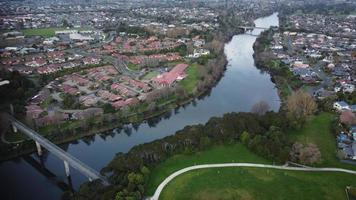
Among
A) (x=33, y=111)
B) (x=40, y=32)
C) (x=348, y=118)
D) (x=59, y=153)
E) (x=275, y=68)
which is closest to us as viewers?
(x=59, y=153)

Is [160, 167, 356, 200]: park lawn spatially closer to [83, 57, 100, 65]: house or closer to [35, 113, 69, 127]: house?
[35, 113, 69, 127]: house

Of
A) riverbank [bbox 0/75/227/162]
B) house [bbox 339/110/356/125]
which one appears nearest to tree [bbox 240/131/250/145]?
house [bbox 339/110/356/125]

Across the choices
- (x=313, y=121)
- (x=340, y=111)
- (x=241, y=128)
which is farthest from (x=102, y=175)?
(x=340, y=111)

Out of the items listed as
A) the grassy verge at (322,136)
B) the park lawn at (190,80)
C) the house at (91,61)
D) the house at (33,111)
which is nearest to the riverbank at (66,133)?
the house at (33,111)

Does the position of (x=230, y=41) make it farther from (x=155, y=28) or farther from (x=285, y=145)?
(x=285, y=145)

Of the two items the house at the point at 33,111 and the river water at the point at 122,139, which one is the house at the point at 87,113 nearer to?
the river water at the point at 122,139

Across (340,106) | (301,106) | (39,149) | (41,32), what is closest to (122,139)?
(39,149)

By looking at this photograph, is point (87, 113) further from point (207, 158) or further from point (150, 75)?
point (150, 75)
